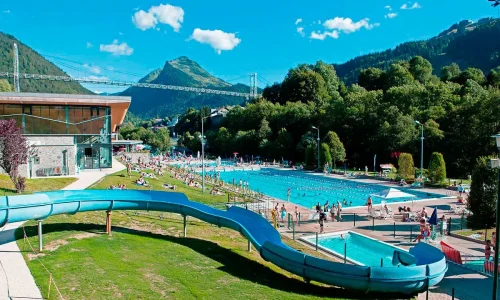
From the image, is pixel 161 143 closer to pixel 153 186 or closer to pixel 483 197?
pixel 153 186

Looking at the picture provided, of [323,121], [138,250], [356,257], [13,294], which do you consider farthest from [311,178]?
[13,294]

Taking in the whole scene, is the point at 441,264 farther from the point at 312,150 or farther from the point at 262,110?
the point at 262,110

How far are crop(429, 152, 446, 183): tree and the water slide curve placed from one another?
977 inches

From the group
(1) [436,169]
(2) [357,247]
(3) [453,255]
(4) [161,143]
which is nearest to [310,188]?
(1) [436,169]

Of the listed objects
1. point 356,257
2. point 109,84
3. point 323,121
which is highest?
point 109,84

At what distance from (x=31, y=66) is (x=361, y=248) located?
19133cm

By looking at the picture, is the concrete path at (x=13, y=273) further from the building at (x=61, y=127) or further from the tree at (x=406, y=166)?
the tree at (x=406, y=166)

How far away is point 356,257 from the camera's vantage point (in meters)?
15.3

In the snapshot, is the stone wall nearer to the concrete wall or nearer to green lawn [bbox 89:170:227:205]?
the concrete wall

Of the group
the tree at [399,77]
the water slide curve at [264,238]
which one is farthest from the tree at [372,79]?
the water slide curve at [264,238]

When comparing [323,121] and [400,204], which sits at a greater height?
[323,121]

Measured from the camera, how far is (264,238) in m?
12.1

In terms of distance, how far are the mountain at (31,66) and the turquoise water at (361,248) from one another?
545ft

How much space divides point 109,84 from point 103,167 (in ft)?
590
